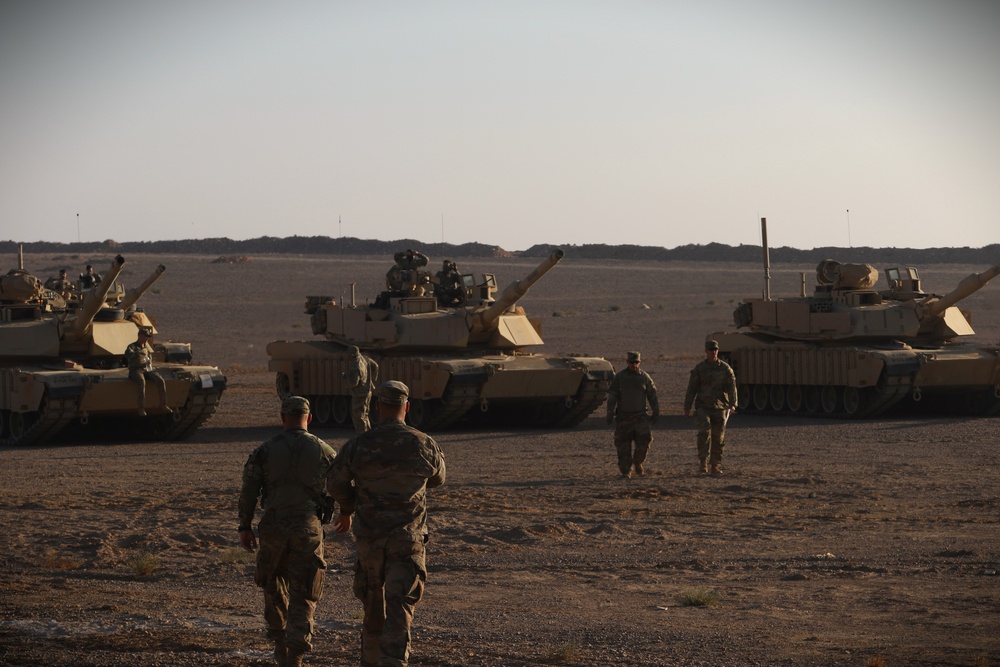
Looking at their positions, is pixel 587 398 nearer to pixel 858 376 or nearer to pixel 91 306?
pixel 858 376

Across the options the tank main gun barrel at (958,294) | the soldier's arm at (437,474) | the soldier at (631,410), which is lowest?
Answer: the soldier at (631,410)

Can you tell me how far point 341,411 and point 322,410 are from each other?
0.63 m

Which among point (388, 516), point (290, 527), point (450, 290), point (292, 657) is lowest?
point (292, 657)

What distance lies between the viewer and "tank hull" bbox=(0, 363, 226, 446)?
23.0m

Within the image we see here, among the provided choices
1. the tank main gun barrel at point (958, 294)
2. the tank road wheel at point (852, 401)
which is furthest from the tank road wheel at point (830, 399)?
the tank main gun barrel at point (958, 294)

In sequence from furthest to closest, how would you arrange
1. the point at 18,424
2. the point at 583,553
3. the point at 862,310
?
1. the point at 862,310
2. the point at 18,424
3. the point at 583,553

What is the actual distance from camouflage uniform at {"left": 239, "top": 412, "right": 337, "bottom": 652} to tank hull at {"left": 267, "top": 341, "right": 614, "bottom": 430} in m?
15.3

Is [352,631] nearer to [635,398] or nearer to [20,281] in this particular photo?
[635,398]

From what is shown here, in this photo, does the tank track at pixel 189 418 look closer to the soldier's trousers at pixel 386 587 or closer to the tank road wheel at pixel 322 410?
the tank road wheel at pixel 322 410

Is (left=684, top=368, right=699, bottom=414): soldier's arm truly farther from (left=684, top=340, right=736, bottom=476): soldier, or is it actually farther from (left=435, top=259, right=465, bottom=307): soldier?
(left=435, top=259, right=465, bottom=307): soldier

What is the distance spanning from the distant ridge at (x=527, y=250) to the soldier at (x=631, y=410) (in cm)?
8799

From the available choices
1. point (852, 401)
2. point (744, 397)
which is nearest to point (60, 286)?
point (744, 397)

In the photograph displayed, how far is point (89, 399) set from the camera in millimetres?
23109

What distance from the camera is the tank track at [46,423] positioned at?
22922 mm
